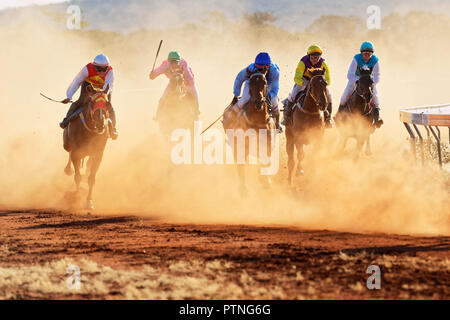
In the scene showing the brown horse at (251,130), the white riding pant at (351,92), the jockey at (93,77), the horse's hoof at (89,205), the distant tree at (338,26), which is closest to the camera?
the brown horse at (251,130)

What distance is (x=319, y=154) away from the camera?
722 inches

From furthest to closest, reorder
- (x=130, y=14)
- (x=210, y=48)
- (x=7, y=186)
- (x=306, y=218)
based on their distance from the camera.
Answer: (x=130, y=14) < (x=210, y=48) < (x=7, y=186) < (x=306, y=218)

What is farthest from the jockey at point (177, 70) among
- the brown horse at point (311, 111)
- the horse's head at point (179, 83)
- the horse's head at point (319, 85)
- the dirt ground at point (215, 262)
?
→ the dirt ground at point (215, 262)

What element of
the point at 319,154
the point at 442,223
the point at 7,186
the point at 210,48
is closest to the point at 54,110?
the point at 7,186

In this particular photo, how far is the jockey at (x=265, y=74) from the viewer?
16.3 metres

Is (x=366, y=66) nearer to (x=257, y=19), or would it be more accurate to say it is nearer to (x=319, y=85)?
(x=319, y=85)

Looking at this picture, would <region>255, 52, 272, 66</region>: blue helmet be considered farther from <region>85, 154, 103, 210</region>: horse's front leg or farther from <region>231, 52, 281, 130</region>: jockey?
<region>85, 154, 103, 210</region>: horse's front leg

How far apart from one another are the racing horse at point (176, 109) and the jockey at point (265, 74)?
2530 mm

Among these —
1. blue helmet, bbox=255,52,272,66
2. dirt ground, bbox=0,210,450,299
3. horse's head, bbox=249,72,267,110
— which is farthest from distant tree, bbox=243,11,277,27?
dirt ground, bbox=0,210,450,299

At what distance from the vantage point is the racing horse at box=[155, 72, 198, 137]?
64.0 ft

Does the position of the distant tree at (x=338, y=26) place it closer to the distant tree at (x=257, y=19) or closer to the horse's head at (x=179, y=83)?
the distant tree at (x=257, y=19)

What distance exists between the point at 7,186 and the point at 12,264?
1086 cm

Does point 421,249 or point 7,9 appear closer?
point 421,249
